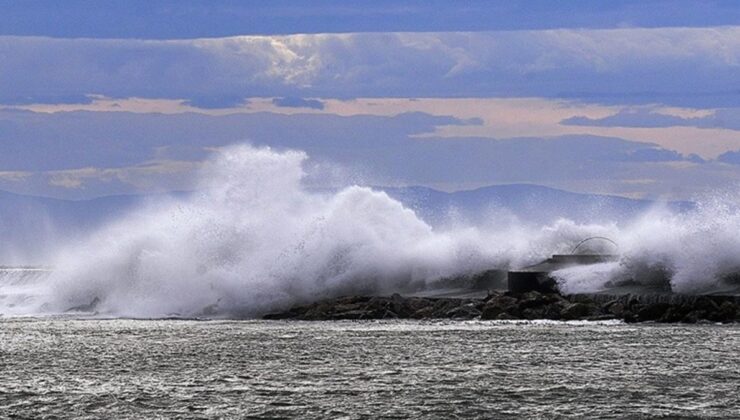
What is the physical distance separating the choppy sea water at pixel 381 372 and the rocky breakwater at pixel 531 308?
1552 mm

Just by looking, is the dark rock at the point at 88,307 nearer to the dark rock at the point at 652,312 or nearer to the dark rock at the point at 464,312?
the dark rock at the point at 464,312

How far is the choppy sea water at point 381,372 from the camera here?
18688 millimetres

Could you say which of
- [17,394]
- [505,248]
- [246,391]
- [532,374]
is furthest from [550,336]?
[505,248]

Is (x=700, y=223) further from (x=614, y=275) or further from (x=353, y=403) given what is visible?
(x=353, y=403)

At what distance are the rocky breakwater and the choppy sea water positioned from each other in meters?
1.55

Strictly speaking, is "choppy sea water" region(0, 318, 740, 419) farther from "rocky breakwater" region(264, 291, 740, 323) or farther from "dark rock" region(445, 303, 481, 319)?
"dark rock" region(445, 303, 481, 319)

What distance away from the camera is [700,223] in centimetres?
3912

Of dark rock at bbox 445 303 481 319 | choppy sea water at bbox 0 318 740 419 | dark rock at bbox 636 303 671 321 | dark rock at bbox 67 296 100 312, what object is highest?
dark rock at bbox 67 296 100 312

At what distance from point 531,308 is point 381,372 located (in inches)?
515

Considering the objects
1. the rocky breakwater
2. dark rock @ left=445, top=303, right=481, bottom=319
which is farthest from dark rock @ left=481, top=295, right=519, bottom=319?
dark rock @ left=445, top=303, right=481, bottom=319

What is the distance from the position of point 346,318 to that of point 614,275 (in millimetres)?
7479

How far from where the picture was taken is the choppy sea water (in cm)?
1869

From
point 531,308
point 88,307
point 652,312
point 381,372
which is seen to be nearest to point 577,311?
point 531,308

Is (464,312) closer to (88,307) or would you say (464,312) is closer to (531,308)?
(531,308)
